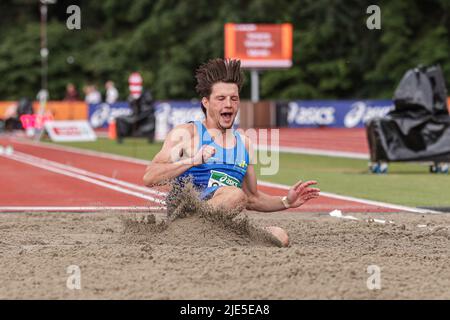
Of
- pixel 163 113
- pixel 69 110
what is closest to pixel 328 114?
pixel 163 113

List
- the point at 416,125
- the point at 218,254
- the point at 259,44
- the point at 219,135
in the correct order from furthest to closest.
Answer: the point at 259,44, the point at 416,125, the point at 219,135, the point at 218,254

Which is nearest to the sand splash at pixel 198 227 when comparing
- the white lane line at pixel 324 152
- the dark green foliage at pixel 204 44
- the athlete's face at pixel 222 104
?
the athlete's face at pixel 222 104

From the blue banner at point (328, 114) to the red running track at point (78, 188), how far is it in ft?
69.1

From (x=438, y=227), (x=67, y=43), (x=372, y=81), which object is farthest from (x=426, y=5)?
(x=438, y=227)

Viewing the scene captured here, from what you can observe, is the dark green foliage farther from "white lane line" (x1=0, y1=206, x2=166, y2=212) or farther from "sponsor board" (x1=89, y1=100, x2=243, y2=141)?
"white lane line" (x1=0, y1=206, x2=166, y2=212)

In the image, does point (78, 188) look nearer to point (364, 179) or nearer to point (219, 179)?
point (364, 179)

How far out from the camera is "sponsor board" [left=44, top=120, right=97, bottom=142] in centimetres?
3106

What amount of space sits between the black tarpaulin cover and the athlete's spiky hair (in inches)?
374

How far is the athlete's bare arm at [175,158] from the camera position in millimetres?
7082

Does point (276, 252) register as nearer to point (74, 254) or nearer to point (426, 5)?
point (74, 254)

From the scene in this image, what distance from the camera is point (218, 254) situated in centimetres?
695

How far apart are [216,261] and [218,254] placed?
30 centimetres

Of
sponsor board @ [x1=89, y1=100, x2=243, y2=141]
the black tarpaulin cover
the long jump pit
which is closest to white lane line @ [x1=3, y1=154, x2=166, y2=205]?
the long jump pit

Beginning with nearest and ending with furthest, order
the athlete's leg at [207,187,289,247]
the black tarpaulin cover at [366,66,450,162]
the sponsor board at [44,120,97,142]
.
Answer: the athlete's leg at [207,187,289,247] → the black tarpaulin cover at [366,66,450,162] → the sponsor board at [44,120,97,142]
